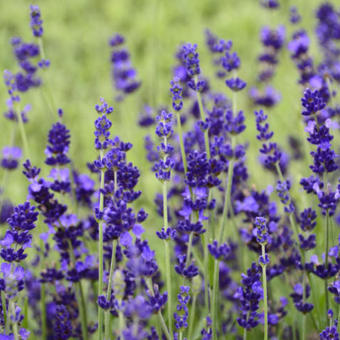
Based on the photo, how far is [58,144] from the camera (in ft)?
6.06

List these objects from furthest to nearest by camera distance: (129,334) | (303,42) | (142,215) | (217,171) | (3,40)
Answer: (3,40)
(303,42)
(217,171)
(142,215)
(129,334)

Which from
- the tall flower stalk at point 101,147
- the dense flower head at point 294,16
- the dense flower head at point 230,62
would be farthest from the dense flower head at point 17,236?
the dense flower head at point 294,16

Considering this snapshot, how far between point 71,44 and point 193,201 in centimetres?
471

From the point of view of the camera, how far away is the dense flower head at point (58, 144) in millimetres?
1833

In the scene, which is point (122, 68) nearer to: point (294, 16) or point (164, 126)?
point (294, 16)

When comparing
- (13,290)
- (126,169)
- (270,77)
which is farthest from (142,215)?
Result: (270,77)

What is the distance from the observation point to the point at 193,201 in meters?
1.54

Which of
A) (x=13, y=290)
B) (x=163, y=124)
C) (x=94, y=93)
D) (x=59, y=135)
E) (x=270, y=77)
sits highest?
(x=94, y=93)

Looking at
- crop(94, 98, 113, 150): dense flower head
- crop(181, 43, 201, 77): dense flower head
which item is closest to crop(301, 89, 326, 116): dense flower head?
crop(181, 43, 201, 77): dense flower head

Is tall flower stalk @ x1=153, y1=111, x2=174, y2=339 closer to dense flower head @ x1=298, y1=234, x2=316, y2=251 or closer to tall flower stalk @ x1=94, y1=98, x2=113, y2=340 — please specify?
tall flower stalk @ x1=94, y1=98, x2=113, y2=340

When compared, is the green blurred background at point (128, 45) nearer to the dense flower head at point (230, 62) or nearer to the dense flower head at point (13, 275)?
the dense flower head at point (230, 62)

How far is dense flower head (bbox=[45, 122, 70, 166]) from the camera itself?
1.83 meters

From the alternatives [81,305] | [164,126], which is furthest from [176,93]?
[81,305]

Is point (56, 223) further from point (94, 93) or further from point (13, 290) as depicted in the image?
point (94, 93)
